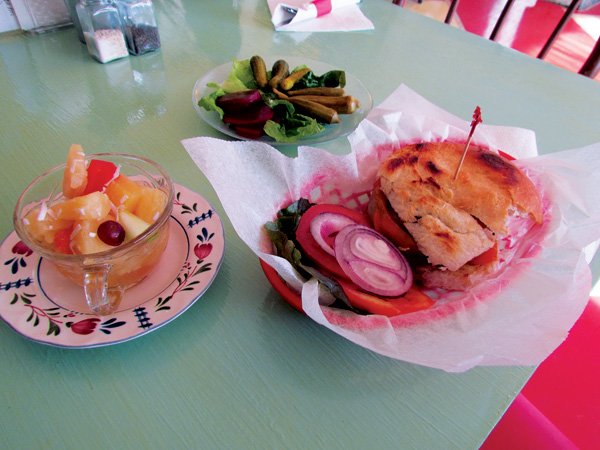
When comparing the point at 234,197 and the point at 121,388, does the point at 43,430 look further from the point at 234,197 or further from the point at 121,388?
the point at 234,197

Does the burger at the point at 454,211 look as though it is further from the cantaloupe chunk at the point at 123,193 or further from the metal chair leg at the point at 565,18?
the metal chair leg at the point at 565,18

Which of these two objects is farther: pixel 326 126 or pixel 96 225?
pixel 326 126

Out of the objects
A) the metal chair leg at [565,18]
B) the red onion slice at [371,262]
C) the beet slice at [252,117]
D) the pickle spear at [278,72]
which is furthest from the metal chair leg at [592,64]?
the red onion slice at [371,262]

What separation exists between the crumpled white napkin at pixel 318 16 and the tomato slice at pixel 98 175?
0.99 meters

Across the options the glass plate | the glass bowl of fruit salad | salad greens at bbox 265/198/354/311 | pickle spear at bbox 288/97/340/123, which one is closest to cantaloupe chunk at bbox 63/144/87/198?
the glass bowl of fruit salad

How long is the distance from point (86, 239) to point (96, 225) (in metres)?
0.02

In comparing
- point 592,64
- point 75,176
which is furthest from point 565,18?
point 75,176

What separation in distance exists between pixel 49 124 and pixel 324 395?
32.6 inches

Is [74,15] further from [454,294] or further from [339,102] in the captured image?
[454,294]

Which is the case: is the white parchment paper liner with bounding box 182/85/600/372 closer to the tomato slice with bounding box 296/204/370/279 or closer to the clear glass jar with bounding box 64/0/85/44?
the tomato slice with bounding box 296/204/370/279

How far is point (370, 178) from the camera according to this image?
80cm

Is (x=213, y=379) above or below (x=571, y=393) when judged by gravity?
above

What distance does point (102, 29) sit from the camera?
1169 millimetres

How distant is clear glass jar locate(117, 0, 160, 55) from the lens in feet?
3.76
